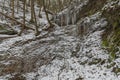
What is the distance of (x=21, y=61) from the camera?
10.3 meters

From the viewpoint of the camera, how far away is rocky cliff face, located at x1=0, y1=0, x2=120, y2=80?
8211 millimetres

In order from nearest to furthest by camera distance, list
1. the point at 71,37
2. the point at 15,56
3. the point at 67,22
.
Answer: the point at 15,56 < the point at 71,37 < the point at 67,22

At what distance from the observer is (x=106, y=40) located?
1000 centimetres

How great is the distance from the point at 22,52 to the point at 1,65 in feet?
6.27

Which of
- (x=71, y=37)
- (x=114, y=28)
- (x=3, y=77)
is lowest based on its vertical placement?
(x=3, y=77)

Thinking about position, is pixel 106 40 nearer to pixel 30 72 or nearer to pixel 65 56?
pixel 65 56

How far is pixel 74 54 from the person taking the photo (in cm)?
1024

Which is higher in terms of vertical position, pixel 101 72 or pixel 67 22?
pixel 67 22

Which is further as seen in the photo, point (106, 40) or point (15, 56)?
point (15, 56)

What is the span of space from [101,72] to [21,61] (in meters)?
4.40

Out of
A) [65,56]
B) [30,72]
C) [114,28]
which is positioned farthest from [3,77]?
[114,28]

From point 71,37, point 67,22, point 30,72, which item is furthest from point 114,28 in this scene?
point 67,22

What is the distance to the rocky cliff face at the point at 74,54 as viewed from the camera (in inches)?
323

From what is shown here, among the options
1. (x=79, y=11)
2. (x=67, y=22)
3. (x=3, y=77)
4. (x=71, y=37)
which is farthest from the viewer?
(x=67, y=22)
